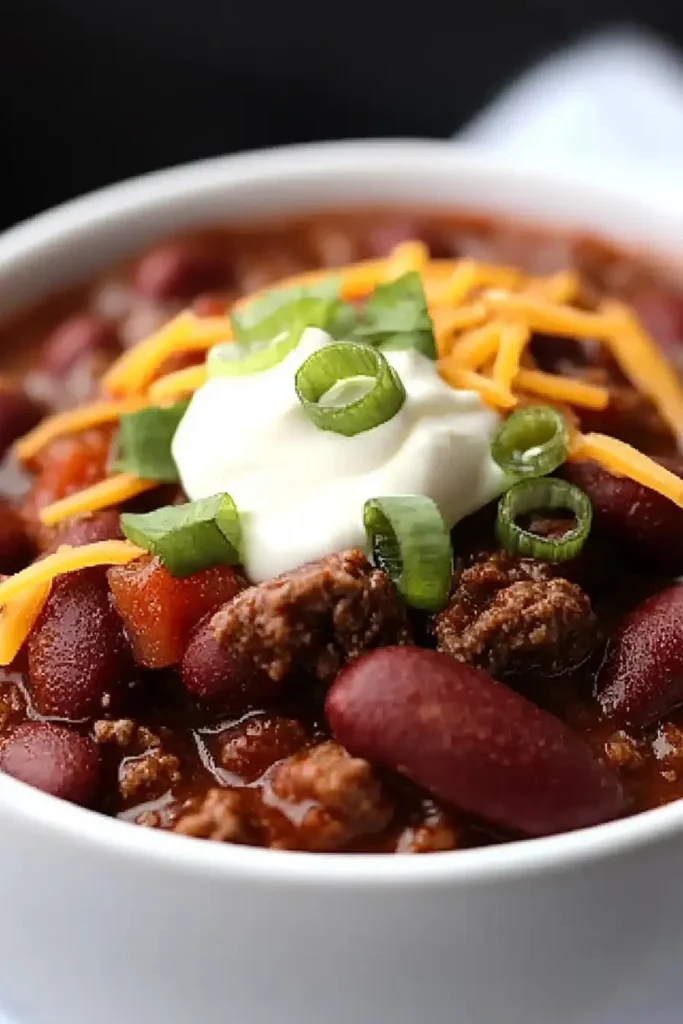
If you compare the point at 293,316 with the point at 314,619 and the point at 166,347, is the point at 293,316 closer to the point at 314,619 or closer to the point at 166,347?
the point at 166,347

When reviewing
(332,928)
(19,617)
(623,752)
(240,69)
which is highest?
(19,617)

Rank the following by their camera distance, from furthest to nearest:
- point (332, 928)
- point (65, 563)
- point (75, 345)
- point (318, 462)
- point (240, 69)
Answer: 1. point (240, 69)
2. point (75, 345)
3. point (318, 462)
4. point (65, 563)
5. point (332, 928)

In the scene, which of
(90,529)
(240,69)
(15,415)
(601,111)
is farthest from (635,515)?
(240,69)

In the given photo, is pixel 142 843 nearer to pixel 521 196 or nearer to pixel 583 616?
pixel 583 616

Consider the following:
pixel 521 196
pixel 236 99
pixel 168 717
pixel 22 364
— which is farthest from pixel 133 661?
pixel 236 99

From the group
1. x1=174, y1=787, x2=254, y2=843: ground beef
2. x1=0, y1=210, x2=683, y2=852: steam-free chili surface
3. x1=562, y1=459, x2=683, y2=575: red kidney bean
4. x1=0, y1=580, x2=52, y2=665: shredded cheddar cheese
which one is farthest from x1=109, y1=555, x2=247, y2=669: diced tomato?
x1=562, y1=459, x2=683, y2=575: red kidney bean

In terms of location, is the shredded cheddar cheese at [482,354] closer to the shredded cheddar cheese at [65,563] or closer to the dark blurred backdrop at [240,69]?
the shredded cheddar cheese at [65,563]
